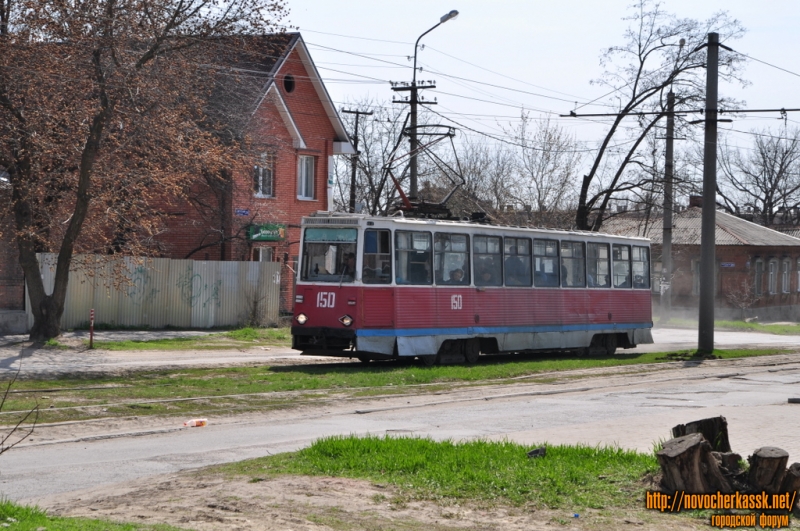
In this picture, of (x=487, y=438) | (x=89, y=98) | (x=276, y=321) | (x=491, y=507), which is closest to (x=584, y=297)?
(x=276, y=321)

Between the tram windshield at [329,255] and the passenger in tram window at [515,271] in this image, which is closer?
the tram windshield at [329,255]

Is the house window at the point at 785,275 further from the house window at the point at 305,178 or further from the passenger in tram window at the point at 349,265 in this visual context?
the passenger in tram window at the point at 349,265

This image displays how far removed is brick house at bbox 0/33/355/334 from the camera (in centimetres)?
3123

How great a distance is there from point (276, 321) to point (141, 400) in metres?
17.0

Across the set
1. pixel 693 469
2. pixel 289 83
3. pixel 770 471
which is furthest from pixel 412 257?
pixel 289 83

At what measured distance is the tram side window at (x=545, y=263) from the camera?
2380 centimetres

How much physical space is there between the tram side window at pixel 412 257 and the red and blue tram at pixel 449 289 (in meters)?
0.02

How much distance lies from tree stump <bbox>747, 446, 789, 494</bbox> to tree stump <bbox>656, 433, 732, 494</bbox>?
23cm

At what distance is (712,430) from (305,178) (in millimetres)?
28941

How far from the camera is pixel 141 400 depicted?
46.5ft

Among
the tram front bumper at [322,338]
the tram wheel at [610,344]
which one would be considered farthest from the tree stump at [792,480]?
the tram wheel at [610,344]

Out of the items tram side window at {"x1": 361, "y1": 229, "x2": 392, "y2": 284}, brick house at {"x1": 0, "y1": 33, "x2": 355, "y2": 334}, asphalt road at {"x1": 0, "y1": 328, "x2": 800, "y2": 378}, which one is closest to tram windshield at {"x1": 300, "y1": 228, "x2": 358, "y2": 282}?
tram side window at {"x1": 361, "y1": 229, "x2": 392, "y2": 284}

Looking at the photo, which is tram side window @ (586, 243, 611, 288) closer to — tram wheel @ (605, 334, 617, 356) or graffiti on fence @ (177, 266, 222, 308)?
tram wheel @ (605, 334, 617, 356)

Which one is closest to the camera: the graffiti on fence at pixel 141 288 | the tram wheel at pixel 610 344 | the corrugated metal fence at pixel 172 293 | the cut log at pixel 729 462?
the cut log at pixel 729 462
